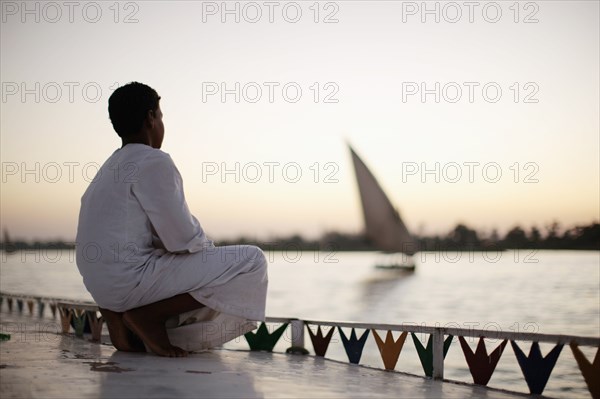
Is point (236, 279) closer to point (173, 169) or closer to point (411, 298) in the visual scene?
point (173, 169)

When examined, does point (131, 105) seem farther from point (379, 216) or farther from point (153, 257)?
point (379, 216)

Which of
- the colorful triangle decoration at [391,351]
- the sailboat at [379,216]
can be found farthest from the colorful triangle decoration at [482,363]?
the sailboat at [379,216]

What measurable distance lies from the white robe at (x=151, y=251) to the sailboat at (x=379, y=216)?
23.7m

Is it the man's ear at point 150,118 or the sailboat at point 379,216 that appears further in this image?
the sailboat at point 379,216

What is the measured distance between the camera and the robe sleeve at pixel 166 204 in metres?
2.46

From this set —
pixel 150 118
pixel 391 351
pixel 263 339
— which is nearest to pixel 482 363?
pixel 391 351

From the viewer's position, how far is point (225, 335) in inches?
104

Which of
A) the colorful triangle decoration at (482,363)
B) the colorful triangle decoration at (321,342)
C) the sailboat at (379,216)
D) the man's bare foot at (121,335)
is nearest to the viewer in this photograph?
the colorful triangle decoration at (482,363)

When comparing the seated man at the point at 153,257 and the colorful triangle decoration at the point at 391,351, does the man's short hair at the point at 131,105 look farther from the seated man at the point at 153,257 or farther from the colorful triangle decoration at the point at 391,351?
the colorful triangle decoration at the point at 391,351

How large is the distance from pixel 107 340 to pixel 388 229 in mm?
26137

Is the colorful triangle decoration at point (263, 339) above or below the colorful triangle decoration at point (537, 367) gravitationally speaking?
below

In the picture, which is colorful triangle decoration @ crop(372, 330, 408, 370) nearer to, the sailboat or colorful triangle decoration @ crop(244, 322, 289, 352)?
colorful triangle decoration @ crop(244, 322, 289, 352)

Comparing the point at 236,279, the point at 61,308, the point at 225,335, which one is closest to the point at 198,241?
the point at 236,279

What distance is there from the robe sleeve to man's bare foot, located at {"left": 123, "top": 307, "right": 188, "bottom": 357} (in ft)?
0.81
